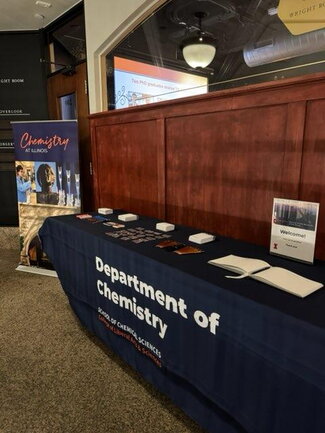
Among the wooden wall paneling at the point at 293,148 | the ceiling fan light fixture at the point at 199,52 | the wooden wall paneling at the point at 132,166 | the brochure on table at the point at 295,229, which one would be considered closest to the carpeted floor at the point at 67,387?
Answer: the brochure on table at the point at 295,229

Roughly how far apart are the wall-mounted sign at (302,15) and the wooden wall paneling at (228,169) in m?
0.52

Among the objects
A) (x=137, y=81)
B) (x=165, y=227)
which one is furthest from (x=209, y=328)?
(x=137, y=81)

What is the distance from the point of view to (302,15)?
62.3 inches

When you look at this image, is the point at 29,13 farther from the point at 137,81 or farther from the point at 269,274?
the point at 269,274

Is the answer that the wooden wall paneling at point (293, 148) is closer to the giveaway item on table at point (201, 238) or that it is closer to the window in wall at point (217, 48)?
the window in wall at point (217, 48)

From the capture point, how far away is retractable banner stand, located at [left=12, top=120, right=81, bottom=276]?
3.10m

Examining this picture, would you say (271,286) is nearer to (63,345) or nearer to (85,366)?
(85,366)

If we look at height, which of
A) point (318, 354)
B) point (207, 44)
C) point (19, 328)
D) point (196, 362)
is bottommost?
point (19, 328)

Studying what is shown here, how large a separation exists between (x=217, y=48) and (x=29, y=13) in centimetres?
256

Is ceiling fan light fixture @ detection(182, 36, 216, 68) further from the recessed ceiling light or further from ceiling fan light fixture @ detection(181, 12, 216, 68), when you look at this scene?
the recessed ceiling light

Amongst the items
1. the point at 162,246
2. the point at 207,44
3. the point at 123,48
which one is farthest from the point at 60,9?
the point at 162,246

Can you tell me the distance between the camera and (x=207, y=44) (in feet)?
8.01

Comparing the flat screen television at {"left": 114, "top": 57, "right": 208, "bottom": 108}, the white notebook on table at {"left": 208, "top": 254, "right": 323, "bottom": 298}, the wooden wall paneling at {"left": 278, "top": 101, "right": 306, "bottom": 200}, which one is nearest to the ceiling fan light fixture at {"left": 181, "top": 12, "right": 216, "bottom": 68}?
the flat screen television at {"left": 114, "top": 57, "right": 208, "bottom": 108}

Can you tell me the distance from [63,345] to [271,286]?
5.30 feet
